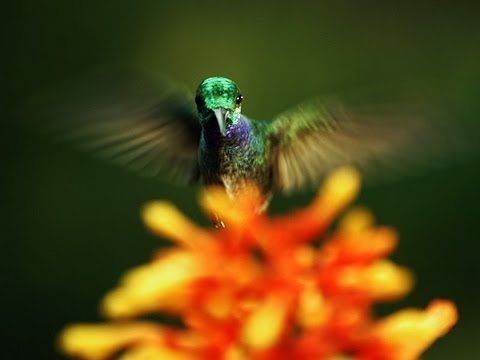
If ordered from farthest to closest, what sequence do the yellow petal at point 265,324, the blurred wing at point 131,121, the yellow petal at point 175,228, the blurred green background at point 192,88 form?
the blurred green background at point 192,88
the blurred wing at point 131,121
the yellow petal at point 175,228
the yellow petal at point 265,324

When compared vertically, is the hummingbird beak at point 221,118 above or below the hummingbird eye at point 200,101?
below

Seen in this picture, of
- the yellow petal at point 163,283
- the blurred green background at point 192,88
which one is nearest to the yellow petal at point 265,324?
the yellow petal at point 163,283

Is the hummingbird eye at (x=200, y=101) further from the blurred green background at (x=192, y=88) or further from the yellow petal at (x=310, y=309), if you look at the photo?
the blurred green background at (x=192, y=88)

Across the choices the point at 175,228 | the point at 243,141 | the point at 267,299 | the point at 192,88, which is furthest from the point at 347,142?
the point at 192,88

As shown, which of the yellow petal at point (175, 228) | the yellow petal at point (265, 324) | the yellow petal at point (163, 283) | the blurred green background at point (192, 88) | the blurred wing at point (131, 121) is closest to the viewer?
the yellow petal at point (265, 324)

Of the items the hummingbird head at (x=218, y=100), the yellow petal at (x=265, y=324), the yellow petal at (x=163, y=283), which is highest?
the hummingbird head at (x=218, y=100)

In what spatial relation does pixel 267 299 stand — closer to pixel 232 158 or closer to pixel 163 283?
pixel 163 283
